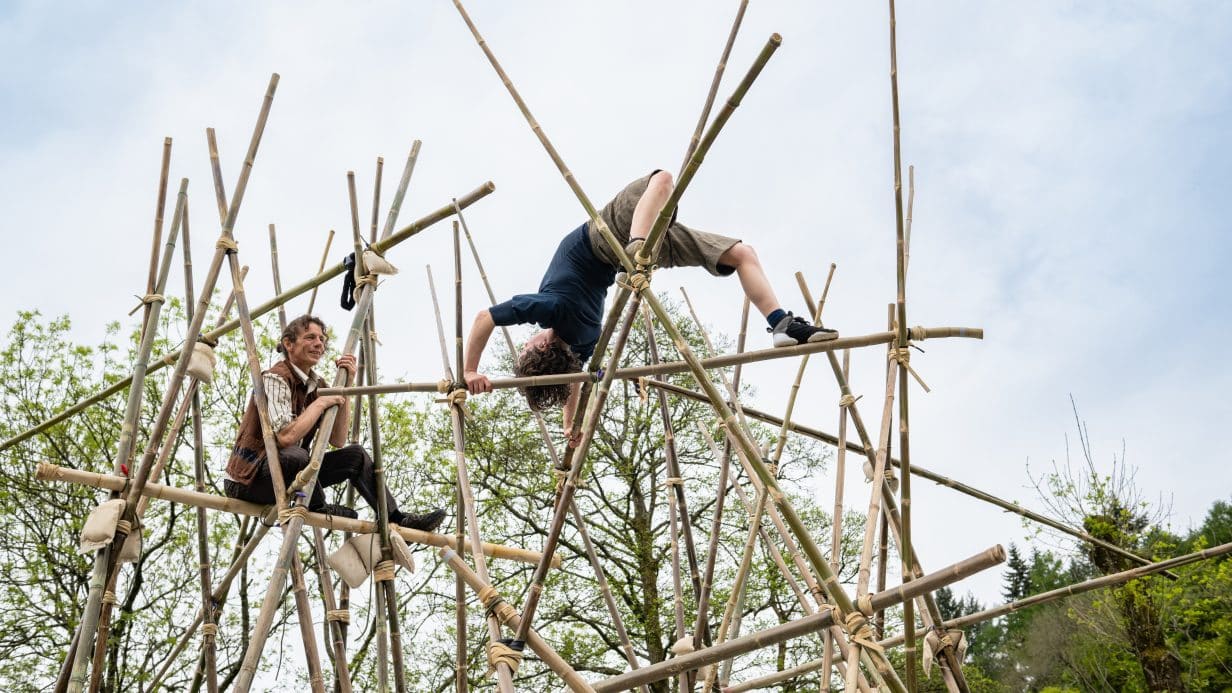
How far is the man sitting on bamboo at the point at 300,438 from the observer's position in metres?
4.11

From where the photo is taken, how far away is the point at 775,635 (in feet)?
10.6

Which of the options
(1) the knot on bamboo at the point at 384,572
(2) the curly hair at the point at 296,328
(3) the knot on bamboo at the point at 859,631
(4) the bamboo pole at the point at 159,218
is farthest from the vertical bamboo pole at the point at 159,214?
(3) the knot on bamboo at the point at 859,631

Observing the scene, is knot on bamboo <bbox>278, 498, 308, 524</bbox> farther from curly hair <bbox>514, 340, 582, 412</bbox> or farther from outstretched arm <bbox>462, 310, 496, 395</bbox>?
curly hair <bbox>514, 340, 582, 412</bbox>

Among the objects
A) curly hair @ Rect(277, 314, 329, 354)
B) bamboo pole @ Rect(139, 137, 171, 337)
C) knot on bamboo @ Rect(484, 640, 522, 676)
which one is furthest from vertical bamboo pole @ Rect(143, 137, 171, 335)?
knot on bamboo @ Rect(484, 640, 522, 676)

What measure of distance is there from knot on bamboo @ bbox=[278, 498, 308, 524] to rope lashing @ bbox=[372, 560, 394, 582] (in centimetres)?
53

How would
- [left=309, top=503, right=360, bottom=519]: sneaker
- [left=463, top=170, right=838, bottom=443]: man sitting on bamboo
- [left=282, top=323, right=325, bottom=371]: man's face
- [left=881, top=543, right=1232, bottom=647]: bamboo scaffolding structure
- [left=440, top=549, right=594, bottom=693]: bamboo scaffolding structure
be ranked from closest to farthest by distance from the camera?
[left=440, top=549, right=594, bottom=693]: bamboo scaffolding structure → [left=881, top=543, right=1232, bottom=647]: bamboo scaffolding structure → [left=463, top=170, right=838, bottom=443]: man sitting on bamboo → [left=309, top=503, right=360, bottom=519]: sneaker → [left=282, top=323, right=325, bottom=371]: man's face

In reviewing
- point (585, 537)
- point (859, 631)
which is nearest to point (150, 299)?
point (585, 537)

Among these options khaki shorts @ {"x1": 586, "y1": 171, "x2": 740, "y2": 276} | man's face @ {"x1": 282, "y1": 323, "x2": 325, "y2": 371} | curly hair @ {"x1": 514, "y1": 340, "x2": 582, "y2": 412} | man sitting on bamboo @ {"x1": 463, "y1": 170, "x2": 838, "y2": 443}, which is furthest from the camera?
curly hair @ {"x1": 514, "y1": 340, "x2": 582, "y2": 412}

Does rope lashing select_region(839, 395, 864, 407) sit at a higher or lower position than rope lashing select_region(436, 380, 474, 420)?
lower

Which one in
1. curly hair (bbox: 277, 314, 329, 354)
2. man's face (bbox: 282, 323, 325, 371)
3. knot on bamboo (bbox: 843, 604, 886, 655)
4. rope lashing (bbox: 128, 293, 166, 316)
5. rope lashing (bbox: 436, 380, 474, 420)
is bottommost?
knot on bamboo (bbox: 843, 604, 886, 655)

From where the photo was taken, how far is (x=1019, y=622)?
34844 millimetres

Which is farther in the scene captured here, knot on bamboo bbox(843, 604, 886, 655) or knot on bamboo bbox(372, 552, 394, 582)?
knot on bamboo bbox(372, 552, 394, 582)

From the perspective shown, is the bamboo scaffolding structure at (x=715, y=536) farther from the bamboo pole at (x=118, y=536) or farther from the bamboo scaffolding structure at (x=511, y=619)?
the bamboo pole at (x=118, y=536)

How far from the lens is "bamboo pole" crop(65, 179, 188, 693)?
3.83 metres
